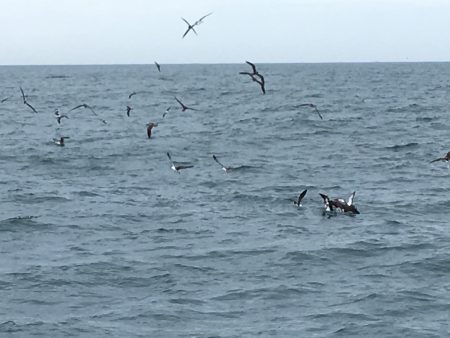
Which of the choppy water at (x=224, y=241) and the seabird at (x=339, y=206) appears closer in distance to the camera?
the choppy water at (x=224, y=241)

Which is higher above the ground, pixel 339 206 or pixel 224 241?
pixel 339 206

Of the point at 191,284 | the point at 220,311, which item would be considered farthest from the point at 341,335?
the point at 191,284

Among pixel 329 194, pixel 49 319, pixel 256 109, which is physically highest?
pixel 256 109

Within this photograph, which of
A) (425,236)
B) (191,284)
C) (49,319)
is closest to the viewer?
(49,319)

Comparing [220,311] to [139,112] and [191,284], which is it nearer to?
[191,284]

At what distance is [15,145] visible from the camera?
4262 cm

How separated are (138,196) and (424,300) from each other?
12.9m

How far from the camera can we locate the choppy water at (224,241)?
1480cm

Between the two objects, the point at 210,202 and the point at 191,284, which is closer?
the point at 191,284

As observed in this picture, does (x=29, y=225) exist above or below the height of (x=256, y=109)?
below

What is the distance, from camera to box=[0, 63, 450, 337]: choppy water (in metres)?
14.8

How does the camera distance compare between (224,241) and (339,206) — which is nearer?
(224,241)

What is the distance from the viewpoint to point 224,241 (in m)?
20.5

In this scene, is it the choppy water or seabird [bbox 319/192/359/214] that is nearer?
the choppy water
